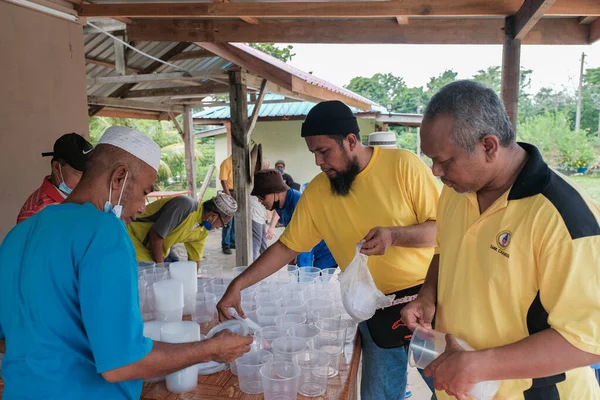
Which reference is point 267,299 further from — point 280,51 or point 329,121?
point 280,51

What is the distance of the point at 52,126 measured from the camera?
3324 mm

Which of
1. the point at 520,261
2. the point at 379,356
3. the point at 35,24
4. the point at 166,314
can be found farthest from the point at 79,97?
the point at 520,261

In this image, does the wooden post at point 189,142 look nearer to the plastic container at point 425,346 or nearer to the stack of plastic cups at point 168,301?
the stack of plastic cups at point 168,301

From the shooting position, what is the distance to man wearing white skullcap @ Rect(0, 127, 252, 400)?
3.66 feet

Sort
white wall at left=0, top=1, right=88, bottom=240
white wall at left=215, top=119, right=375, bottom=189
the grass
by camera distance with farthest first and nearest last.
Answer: the grass, white wall at left=215, top=119, right=375, bottom=189, white wall at left=0, top=1, right=88, bottom=240

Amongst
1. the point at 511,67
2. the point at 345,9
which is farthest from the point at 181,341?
the point at 511,67

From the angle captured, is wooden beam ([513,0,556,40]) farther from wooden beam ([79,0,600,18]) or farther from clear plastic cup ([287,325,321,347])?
clear plastic cup ([287,325,321,347])

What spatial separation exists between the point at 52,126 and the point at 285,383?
2905 mm

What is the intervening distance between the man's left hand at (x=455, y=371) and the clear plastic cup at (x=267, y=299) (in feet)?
3.02

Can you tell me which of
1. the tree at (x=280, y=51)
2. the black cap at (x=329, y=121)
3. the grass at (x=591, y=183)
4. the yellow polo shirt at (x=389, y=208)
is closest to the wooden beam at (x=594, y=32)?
the yellow polo shirt at (x=389, y=208)

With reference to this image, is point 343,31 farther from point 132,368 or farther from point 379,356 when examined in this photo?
point 132,368

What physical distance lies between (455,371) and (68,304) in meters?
1.06

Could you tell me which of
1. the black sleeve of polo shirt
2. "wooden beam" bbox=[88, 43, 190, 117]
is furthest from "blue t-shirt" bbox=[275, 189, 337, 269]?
"wooden beam" bbox=[88, 43, 190, 117]

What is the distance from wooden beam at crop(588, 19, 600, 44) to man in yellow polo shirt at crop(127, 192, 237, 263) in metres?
2.96
